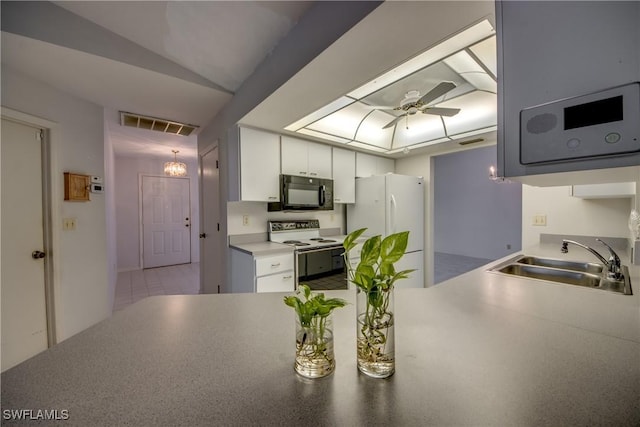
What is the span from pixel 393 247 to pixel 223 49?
6.33 ft

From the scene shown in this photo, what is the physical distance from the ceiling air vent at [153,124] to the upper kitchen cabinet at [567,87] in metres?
3.21

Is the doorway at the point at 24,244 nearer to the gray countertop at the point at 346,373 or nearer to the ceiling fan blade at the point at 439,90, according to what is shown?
the gray countertop at the point at 346,373

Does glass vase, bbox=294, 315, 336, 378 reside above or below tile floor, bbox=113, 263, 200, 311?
above

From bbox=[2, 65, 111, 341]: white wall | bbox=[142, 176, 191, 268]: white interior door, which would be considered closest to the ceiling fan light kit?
bbox=[2, 65, 111, 341]: white wall

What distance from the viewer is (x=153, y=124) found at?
120 inches

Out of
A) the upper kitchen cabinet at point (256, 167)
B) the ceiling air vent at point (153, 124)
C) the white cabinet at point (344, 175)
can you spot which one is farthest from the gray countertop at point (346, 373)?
the ceiling air vent at point (153, 124)

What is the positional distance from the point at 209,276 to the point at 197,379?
2.93 meters

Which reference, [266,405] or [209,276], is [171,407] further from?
[209,276]

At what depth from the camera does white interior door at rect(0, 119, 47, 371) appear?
1.86 metres

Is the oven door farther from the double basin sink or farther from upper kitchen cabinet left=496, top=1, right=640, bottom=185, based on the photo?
upper kitchen cabinet left=496, top=1, right=640, bottom=185

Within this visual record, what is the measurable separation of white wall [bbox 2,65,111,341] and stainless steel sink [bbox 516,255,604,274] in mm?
3645

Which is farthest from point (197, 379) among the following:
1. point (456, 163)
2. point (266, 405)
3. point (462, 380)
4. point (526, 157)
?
point (456, 163)

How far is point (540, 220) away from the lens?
2.42 metres

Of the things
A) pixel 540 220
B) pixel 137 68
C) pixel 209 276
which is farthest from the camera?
pixel 209 276
